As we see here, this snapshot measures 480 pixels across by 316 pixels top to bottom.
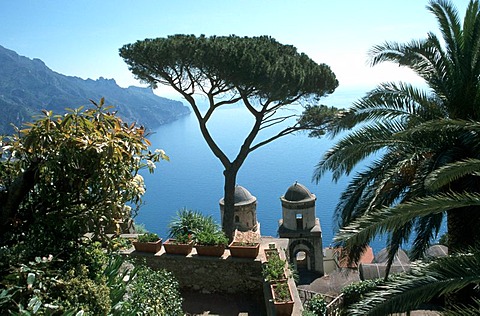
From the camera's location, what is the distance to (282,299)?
6.31m

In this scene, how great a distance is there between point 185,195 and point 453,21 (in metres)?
75.5

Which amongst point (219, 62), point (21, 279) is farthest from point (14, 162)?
point (219, 62)

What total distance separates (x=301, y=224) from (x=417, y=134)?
47.0ft

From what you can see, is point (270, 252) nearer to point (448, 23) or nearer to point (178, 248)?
point (178, 248)

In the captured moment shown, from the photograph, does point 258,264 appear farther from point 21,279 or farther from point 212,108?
point 212,108

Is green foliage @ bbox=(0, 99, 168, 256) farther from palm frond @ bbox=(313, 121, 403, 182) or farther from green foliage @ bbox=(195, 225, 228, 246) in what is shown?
green foliage @ bbox=(195, 225, 228, 246)

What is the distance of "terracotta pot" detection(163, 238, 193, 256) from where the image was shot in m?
8.39

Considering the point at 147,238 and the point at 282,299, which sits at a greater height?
the point at 147,238

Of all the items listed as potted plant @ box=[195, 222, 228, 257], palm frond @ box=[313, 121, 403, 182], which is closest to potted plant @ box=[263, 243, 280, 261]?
potted plant @ box=[195, 222, 228, 257]

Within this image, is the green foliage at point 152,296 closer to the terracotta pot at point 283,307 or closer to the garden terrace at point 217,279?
the terracotta pot at point 283,307

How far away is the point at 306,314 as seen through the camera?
614 centimetres

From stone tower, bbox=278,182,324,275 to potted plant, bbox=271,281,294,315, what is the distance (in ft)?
41.7

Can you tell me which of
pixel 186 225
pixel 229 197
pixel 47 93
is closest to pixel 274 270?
pixel 186 225

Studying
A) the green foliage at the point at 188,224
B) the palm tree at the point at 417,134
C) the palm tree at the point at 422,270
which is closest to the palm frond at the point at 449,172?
the palm tree at the point at 422,270
